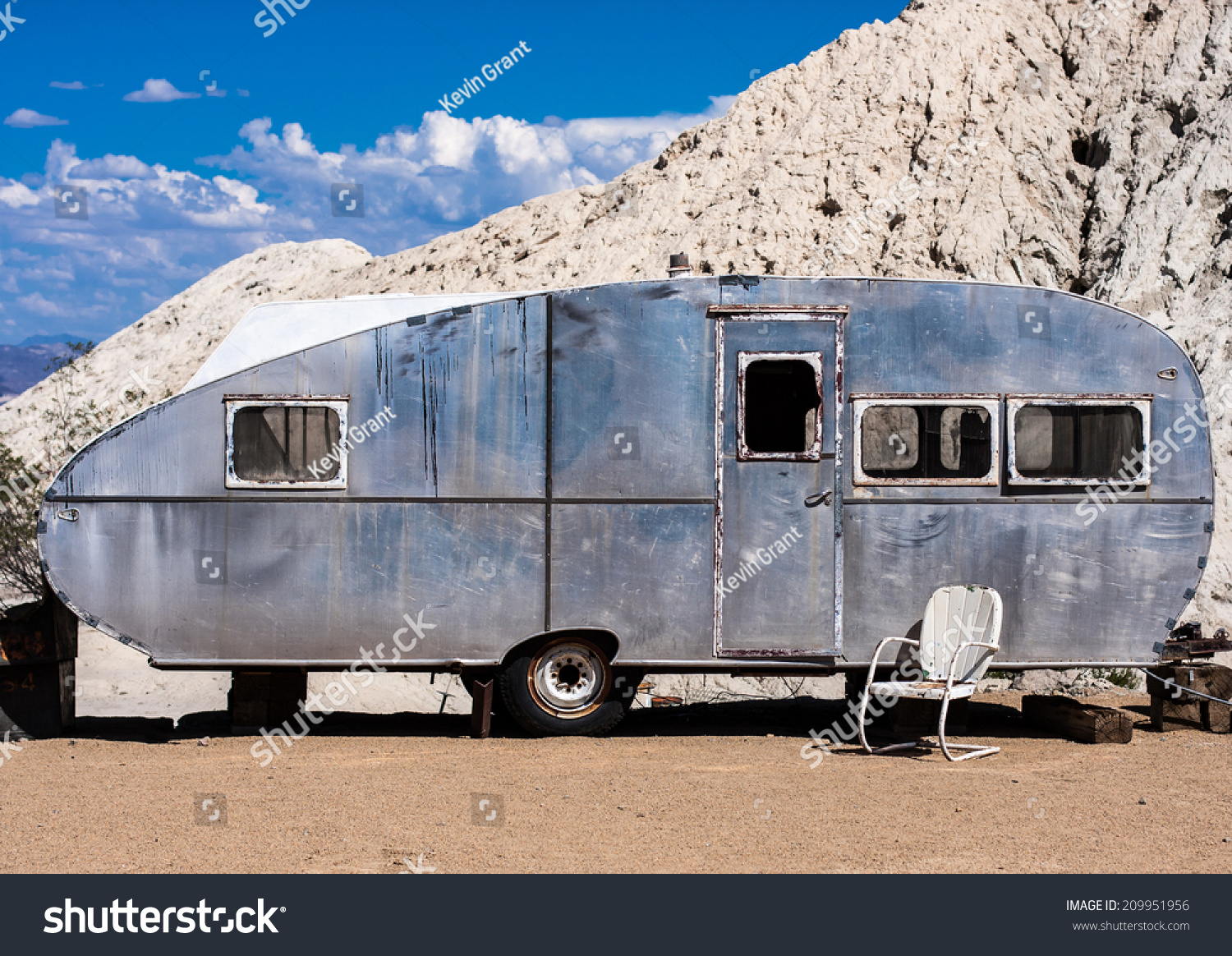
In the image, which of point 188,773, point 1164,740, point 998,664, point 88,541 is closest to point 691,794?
point 998,664

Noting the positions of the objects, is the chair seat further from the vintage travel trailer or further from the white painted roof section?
the white painted roof section

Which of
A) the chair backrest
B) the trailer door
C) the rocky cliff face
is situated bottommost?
the chair backrest

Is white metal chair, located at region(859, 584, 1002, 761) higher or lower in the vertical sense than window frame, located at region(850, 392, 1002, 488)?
lower

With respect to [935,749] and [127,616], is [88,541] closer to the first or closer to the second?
[127,616]

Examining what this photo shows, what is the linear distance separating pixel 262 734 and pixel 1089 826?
20.1ft

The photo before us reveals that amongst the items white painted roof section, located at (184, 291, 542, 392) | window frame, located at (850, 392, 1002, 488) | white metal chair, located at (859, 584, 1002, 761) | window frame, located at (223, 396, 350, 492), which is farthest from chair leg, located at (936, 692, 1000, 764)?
window frame, located at (223, 396, 350, 492)

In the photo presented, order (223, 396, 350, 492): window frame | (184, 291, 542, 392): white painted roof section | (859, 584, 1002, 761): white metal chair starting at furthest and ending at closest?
(184, 291, 542, 392): white painted roof section → (223, 396, 350, 492): window frame → (859, 584, 1002, 761): white metal chair

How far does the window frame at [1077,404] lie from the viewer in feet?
28.5

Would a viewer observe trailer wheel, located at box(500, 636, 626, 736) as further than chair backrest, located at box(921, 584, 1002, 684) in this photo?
Yes

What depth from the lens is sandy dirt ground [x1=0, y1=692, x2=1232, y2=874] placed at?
5.81 m

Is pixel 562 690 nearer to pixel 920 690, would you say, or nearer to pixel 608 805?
pixel 608 805

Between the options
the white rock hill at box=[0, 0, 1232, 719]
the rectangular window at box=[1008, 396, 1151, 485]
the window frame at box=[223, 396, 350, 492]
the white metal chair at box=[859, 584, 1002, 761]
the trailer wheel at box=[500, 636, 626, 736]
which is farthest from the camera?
the white rock hill at box=[0, 0, 1232, 719]

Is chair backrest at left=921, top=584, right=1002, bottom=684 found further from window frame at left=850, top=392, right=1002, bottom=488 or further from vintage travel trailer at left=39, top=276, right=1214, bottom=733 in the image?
window frame at left=850, top=392, right=1002, bottom=488

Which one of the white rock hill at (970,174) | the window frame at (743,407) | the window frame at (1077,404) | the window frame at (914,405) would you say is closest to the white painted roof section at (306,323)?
the window frame at (743,407)
